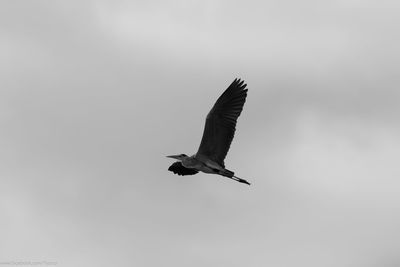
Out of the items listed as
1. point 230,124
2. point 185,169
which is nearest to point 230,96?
point 230,124

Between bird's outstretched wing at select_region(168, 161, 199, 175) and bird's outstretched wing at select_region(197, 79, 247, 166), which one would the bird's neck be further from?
bird's outstretched wing at select_region(168, 161, 199, 175)

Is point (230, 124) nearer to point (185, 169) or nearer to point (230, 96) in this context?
point (230, 96)

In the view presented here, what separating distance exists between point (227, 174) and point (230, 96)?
3089 millimetres

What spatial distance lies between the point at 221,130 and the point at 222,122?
0.32m

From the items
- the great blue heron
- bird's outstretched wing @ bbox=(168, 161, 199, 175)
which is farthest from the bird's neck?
bird's outstretched wing @ bbox=(168, 161, 199, 175)

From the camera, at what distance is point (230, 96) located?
132ft

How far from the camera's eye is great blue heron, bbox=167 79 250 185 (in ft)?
132

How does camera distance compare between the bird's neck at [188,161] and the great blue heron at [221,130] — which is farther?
the bird's neck at [188,161]

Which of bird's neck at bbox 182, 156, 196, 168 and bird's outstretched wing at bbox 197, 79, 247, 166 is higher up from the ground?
bird's outstretched wing at bbox 197, 79, 247, 166

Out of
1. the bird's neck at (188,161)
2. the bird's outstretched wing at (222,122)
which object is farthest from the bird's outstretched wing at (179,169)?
the bird's outstretched wing at (222,122)

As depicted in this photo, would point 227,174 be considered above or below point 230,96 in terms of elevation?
below

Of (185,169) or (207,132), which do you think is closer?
(207,132)

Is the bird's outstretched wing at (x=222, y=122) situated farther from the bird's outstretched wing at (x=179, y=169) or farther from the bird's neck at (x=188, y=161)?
the bird's outstretched wing at (x=179, y=169)

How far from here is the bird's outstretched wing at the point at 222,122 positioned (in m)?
40.1
